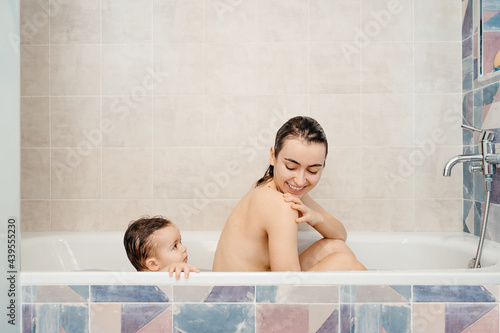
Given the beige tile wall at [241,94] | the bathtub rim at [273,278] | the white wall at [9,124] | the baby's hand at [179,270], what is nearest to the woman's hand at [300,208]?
the bathtub rim at [273,278]

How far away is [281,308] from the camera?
1190mm

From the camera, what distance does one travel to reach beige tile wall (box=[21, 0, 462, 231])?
80.6 inches

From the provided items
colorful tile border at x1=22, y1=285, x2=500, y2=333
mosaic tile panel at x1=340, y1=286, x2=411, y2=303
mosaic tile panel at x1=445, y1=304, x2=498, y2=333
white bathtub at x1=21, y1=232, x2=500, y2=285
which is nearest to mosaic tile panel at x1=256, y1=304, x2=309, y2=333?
colorful tile border at x1=22, y1=285, x2=500, y2=333

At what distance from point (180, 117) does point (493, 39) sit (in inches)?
53.0

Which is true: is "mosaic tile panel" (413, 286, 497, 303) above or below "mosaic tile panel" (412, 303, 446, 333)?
above

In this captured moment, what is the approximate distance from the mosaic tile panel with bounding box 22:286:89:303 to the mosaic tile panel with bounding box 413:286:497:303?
87 cm

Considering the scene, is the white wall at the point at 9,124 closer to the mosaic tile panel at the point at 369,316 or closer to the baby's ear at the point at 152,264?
the baby's ear at the point at 152,264

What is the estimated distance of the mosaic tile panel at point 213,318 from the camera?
1.19m

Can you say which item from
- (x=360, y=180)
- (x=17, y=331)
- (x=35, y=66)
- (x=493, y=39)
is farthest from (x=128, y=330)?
(x=493, y=39)

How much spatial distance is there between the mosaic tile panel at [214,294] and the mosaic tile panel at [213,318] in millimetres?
15

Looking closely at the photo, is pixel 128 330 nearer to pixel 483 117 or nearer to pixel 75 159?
pixel 75 159

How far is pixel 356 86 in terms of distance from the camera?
2.05m

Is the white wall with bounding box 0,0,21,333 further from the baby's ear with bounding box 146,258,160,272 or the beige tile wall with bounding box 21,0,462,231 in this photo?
the beige tile wall with bounding box 21,0,462,231

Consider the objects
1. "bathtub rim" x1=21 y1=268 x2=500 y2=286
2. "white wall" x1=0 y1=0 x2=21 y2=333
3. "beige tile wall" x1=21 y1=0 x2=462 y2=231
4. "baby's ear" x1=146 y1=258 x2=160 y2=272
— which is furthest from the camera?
"beige tile wall" x1=21 y1=0 x2=462 y2=231
